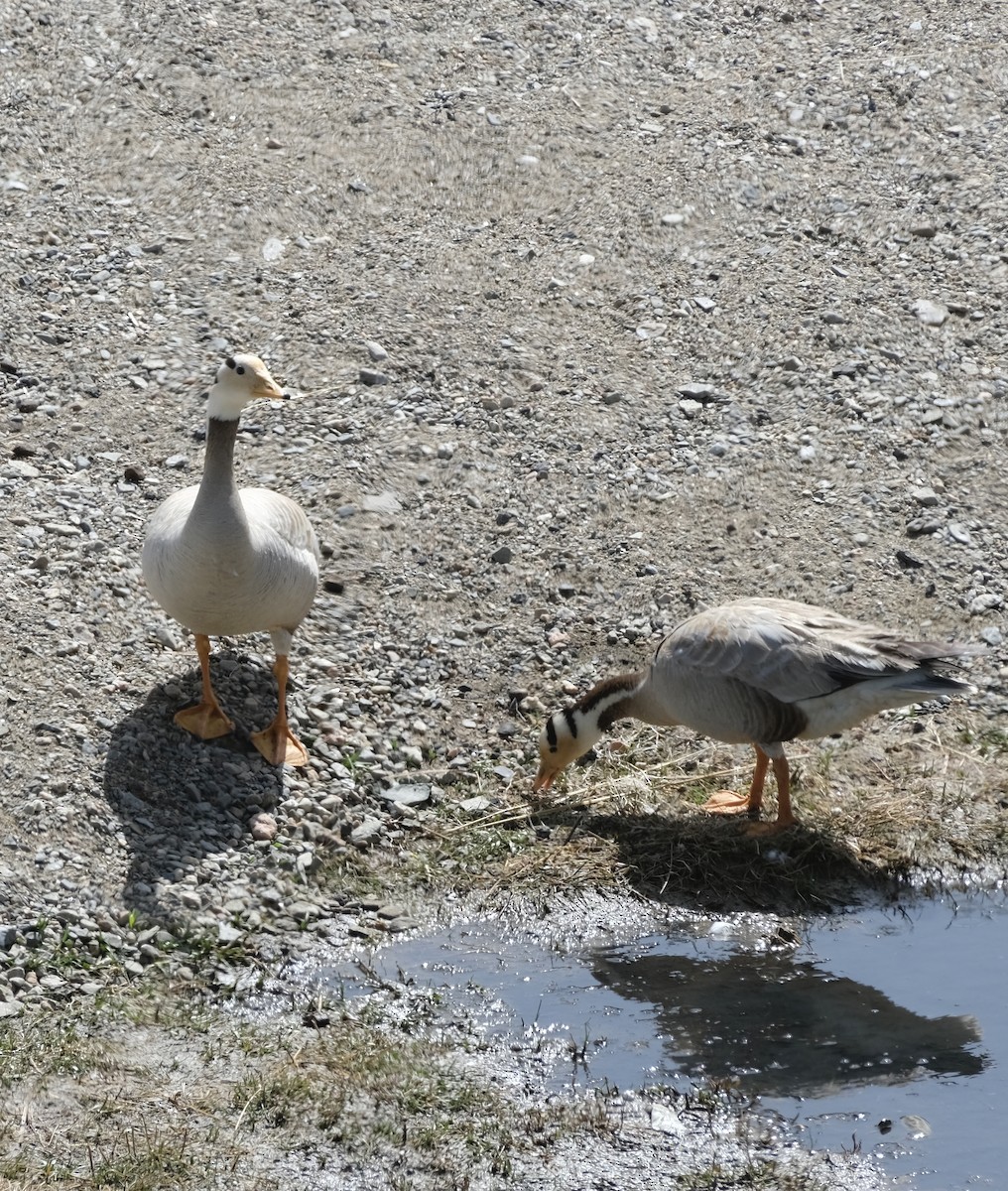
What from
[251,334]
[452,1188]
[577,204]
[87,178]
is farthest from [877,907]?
[87,178]

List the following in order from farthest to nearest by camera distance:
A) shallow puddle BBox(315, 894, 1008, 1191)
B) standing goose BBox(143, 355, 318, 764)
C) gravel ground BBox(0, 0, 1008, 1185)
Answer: gravel ground BBox(0, 0, 1008, 1185), standing goose BBox(143, 355, 318, 764), shallow puddle BBox(315, 894, 1008, 1191)

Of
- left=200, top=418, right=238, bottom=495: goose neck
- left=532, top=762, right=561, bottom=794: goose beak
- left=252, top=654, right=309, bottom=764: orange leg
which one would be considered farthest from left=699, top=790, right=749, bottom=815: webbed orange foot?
left=200, top=418, right=238, bottom=495: goose neck

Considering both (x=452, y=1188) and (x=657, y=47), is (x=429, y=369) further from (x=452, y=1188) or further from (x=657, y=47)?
(x=452, y=1188)

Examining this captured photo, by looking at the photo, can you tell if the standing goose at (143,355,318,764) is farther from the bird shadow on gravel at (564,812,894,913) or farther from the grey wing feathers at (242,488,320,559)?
the bird shadow on gravel at (564,812,894,913)

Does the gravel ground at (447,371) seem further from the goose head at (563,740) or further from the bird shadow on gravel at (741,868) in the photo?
the bird shadow on gravel at (741,868)

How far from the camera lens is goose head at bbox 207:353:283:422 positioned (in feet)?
23.3

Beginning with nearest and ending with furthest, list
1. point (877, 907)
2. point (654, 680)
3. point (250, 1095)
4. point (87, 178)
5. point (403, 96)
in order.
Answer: point (250, 1095)
point (877, 907)
point (654, 680)
point (87, 178)
point (403, 96)

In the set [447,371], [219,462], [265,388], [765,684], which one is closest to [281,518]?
[219,462]

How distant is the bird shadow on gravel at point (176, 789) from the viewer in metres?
6.70

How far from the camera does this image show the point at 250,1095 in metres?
5.48

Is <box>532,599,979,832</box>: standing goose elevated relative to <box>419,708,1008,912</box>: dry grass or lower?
elevated

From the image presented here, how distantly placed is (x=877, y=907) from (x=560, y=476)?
3.70m

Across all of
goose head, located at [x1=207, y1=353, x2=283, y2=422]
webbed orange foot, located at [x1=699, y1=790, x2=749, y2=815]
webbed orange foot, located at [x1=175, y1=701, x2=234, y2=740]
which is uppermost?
goose head, located at [x1=207, y1=353, x2=283, y2=422]

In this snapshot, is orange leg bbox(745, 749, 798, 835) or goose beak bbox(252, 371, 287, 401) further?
orange leg bbox(745, 749, 798, 835)
